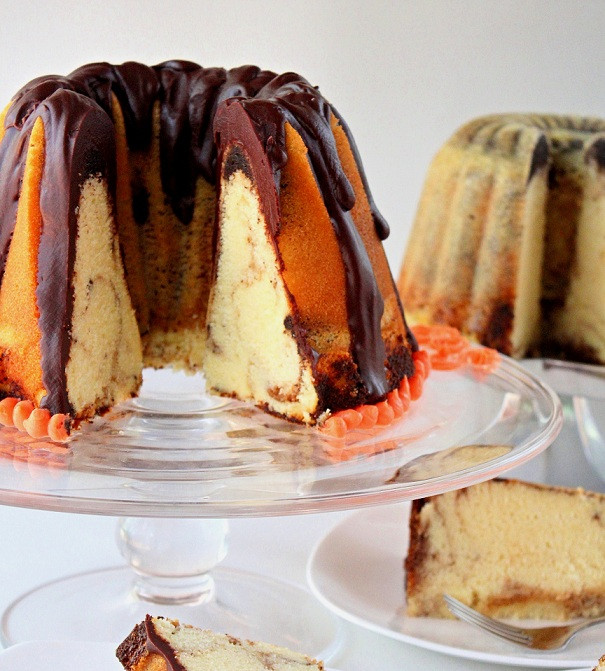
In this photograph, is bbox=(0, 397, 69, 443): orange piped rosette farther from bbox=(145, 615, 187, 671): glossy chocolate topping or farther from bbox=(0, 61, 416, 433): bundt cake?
bbox=(145, 615, 187, 671): glossy chocolate topping

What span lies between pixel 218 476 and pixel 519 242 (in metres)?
1.12

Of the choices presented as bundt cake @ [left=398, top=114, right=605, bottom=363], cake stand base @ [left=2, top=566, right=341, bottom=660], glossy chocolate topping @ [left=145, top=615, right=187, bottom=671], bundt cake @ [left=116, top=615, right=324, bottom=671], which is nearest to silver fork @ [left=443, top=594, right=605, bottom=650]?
cake stand base @ [left=2, top=566, right=341, bottom=660]

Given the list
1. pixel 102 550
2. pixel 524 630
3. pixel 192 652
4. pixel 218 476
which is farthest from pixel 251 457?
pixel 102 550

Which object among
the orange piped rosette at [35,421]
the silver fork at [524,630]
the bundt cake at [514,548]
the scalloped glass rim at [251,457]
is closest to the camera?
the scalloped glass rim at [251,457]

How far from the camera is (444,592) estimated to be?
146 centimetres

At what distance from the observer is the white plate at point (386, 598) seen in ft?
4.39

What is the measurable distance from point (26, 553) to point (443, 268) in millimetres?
959

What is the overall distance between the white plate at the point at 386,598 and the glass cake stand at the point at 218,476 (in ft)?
0.21

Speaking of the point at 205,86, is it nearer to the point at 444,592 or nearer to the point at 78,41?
the point at 444,592

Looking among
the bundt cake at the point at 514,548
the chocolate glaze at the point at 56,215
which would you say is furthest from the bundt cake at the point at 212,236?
the bundt cake at the point at 514,548

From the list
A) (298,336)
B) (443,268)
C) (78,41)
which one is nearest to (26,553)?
(298,336)

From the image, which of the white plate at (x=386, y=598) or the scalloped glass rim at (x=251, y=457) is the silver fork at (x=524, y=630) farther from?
the scalloped glass rim at (x=251, y=457)

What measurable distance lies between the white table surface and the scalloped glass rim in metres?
0.30

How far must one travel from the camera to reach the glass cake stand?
109 centimetres
